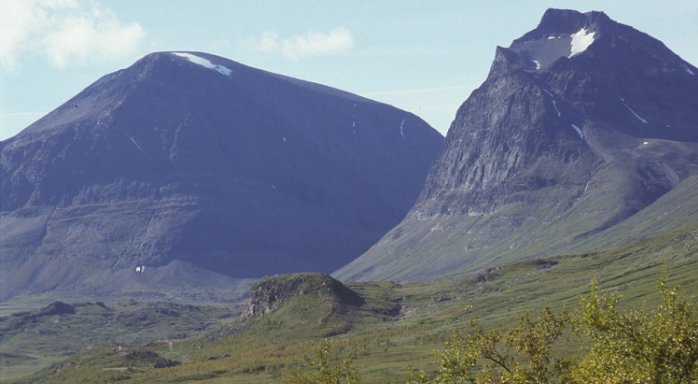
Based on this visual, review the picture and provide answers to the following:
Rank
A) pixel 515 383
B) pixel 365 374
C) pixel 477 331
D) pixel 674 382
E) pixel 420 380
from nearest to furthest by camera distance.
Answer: pixel 674 382 → pixel 515 383 → pixel 420 380 → pixel 477 331 → pixel 365 374

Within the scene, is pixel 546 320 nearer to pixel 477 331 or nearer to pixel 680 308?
pixel 477 331

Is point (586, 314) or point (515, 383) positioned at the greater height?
point (586, 314)

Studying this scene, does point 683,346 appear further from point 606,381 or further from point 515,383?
point 515,383

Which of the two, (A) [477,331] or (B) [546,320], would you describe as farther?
(A) [477,331]

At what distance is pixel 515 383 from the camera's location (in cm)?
5797

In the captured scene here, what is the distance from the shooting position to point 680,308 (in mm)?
53969

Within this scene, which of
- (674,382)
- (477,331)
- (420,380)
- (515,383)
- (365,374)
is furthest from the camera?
(365,374)

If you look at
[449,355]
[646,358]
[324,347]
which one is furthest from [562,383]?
[324,347]

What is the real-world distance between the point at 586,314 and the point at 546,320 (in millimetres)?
11507

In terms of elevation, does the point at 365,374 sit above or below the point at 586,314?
below

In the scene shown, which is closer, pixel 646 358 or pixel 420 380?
pixel 646 358

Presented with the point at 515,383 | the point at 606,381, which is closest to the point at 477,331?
the point at 515,383

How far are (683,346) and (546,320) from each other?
14.1m

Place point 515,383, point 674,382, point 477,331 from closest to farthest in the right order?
point 674,382 < point 515,383 < point 477,331
